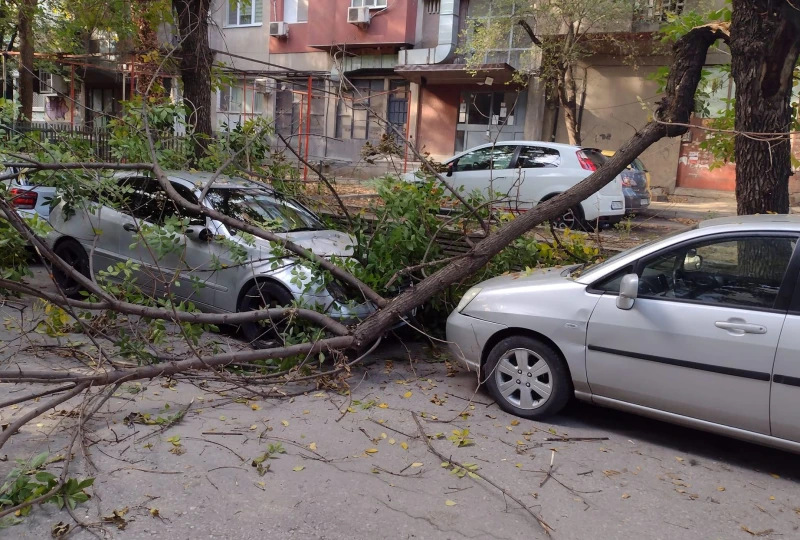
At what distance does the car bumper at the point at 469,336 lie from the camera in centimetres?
532

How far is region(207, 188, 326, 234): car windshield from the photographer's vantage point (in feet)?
23.2

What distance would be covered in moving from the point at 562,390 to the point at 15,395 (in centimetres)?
408

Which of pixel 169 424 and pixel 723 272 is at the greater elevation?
pixel 723 272

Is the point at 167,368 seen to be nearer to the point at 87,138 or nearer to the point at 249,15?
the point at 87,138

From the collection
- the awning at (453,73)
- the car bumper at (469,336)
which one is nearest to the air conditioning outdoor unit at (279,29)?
the awning at (453,73)

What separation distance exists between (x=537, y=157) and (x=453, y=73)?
33.9 ft

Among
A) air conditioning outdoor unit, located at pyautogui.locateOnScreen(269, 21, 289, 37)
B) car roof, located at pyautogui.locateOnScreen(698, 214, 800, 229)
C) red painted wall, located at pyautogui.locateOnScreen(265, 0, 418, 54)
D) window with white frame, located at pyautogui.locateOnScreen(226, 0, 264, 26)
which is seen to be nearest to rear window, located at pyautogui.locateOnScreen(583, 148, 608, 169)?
car roof, located at pyautogui.locateOnScreen(698, 214, 800, 229)

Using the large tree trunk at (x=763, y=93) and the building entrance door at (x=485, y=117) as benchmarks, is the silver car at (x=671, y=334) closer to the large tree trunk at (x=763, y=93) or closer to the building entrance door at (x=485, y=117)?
the large tree trunk at (x=763, y=93)

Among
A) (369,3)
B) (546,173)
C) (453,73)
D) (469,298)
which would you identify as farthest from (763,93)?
(369,3)

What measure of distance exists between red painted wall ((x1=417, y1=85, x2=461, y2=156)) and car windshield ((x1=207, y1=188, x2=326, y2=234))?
16322mm

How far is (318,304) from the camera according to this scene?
6254mm

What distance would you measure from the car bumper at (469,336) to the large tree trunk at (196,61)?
242 inches

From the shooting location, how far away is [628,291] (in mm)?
4551

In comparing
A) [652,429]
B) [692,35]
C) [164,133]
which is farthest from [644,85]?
[652,429]
